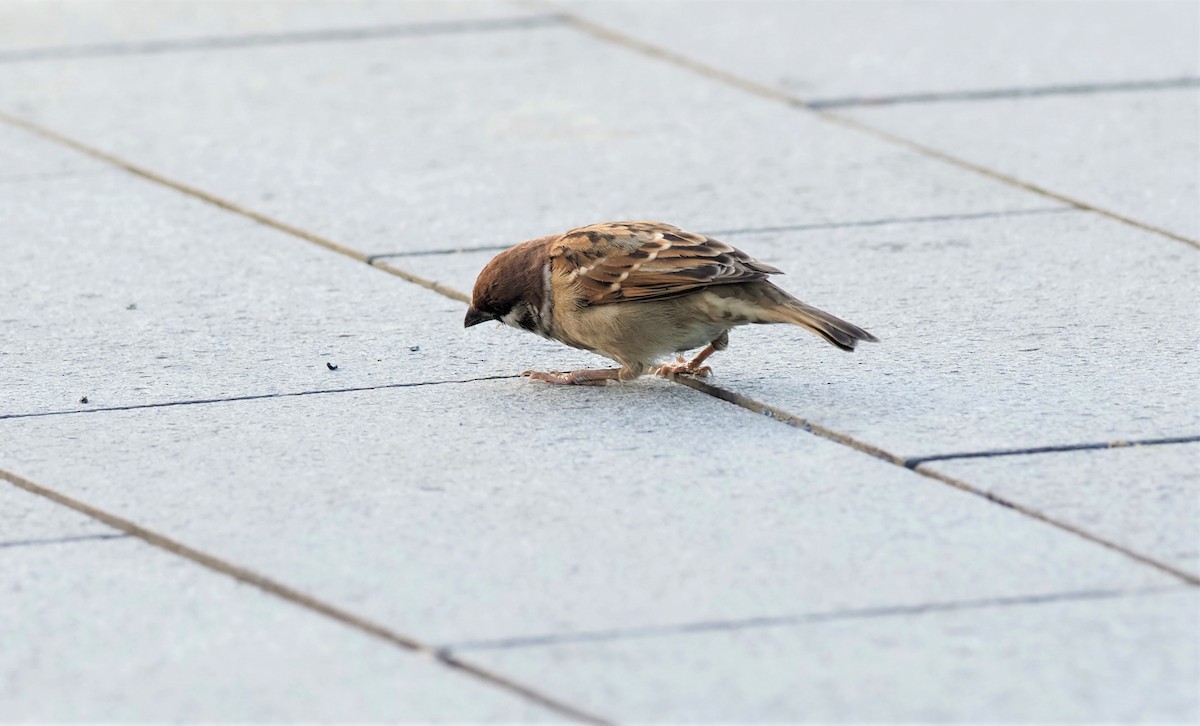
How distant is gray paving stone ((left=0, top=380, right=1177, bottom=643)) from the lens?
4398mm

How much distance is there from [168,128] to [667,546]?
535 centimetres

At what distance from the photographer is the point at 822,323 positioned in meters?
5.61

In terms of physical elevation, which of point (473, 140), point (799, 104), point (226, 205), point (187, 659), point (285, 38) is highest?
point (285, 38)

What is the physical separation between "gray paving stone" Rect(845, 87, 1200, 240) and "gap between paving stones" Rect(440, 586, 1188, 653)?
3.54 metres

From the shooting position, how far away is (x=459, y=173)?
27.9ft

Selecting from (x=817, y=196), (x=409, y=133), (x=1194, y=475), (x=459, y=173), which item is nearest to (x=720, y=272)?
(x=1194, y=475)

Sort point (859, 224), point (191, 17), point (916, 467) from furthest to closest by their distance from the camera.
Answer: point (191, 17) → point (859, 224) → point (916, 467)

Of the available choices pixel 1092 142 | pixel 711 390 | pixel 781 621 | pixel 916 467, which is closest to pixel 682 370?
pixel 711 390

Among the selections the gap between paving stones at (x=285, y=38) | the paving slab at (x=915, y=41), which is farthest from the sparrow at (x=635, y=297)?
Result: the gap between paving stones at (x=285, y=38)

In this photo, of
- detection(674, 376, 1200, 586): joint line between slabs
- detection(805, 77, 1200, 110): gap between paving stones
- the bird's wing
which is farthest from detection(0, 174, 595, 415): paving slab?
detection(805, 77, 1200, 110): gap between paving stones

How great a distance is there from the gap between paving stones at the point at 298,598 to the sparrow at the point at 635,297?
1.63 metres

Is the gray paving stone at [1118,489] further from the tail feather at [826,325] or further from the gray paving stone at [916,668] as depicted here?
the tail feather at [826,325]

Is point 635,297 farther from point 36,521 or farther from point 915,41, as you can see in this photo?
point 915,41

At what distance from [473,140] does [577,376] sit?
317cm
